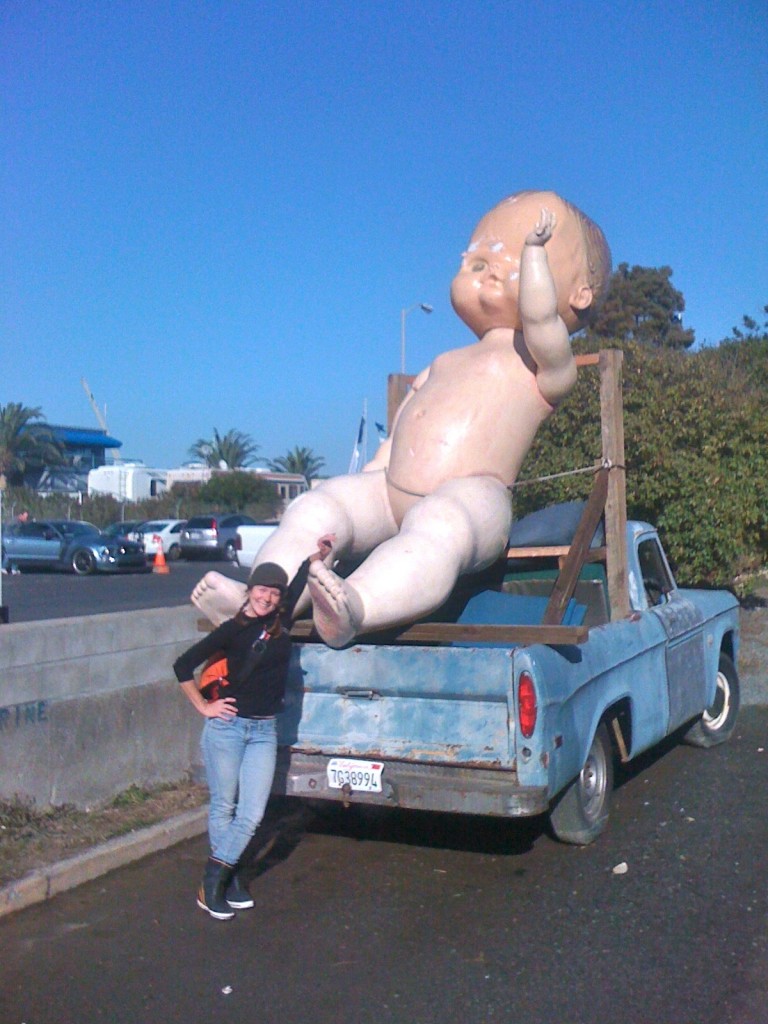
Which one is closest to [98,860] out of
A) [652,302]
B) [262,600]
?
[262,600]

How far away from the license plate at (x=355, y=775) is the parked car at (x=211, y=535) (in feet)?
91.8

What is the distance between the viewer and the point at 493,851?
576cm

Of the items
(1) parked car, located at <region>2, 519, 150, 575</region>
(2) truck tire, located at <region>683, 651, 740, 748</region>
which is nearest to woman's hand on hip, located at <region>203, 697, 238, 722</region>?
(2) truck tire, located at <region>683, 651, 740, 748</region>

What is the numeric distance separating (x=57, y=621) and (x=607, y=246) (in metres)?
3.85

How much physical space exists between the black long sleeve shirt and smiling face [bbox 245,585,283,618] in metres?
0.03

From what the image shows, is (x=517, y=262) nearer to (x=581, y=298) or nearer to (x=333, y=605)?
(x=581, y=298)

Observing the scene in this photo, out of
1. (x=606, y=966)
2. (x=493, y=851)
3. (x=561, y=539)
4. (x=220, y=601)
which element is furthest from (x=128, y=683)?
(x=606, y=966)

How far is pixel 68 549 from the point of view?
28.4 metres

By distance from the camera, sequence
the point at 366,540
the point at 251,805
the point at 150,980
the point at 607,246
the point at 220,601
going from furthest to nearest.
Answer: the point at 607,246 → the point at 366,540 → the point at 220,601 → the point at 251,805 → the point at 150,980

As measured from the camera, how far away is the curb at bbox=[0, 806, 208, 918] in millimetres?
4816

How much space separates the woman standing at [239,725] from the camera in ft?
15.4

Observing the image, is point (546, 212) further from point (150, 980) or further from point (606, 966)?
point (150, 980)

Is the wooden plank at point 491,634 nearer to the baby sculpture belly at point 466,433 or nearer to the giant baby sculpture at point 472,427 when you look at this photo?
the giant baby sculpture at point 472,427

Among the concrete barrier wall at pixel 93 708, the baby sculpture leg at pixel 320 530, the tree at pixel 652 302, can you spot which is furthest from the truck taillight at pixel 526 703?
the tree at pixel 652 302
